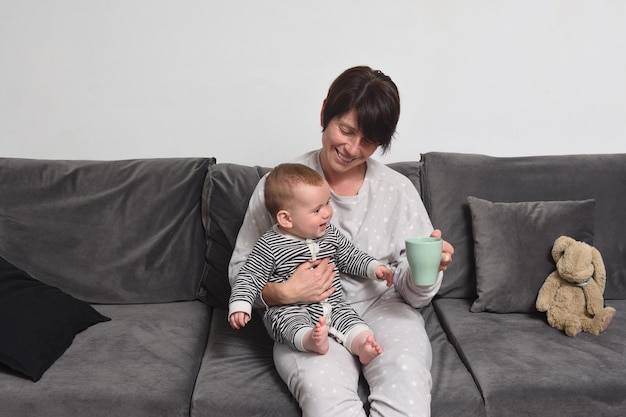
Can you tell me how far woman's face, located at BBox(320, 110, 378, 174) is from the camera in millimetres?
1952

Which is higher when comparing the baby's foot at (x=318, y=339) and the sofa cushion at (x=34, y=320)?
the baby's foot at (x=318, y=339)

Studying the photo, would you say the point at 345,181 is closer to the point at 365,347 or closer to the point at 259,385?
the point at 365,347

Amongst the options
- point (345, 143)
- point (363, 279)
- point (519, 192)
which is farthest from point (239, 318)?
point (519, 192)

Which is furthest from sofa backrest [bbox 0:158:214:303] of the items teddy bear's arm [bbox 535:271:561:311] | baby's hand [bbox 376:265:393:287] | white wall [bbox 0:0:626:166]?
teddy bear's arm [bbox 535:271:561:311]

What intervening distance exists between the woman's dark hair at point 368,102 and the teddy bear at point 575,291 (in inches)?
28.4

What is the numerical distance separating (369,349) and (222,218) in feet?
2.78

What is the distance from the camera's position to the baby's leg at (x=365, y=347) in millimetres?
1753

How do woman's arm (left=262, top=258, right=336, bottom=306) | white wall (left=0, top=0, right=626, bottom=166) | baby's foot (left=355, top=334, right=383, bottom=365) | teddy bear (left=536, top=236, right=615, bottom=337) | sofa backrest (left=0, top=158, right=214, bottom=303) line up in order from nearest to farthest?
baby's foot (left=355, top=334, right=383, bottom=365)
woman's arm (left=262, top=258, right=336, bottom=306)
teddy bear (left=536, top=236, right=615, bottom=337)
sofa backrest (left=0, top=158, right=214, bottom=303)
white wall (left=0, top=0, right=626, bottom=166)

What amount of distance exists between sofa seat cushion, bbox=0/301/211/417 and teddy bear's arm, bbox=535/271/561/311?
1.09 m

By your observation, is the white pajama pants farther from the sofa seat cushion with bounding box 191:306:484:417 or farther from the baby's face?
the baby's face

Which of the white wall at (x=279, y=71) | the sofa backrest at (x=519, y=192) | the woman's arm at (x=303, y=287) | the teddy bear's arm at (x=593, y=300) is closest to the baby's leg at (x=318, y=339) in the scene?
the woman's arm at (x=303, y=287)

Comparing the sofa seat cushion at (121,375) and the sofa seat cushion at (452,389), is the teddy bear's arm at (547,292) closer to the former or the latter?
the sofa seat cushion at (452,389)

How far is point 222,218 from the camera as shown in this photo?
2377 mm

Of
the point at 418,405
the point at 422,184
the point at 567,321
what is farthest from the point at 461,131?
the point at 418,405
